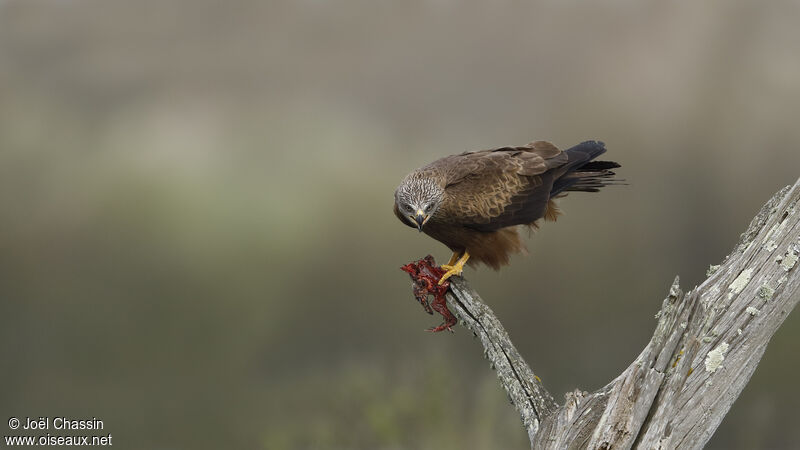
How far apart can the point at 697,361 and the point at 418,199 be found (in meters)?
1.29

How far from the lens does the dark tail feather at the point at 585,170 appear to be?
3393 millimetres

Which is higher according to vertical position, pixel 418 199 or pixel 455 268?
pixel 418 199

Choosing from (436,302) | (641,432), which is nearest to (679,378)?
(641,432)

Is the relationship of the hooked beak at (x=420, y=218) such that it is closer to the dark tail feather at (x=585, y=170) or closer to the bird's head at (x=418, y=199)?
the bird's head at (x=418, y=199)

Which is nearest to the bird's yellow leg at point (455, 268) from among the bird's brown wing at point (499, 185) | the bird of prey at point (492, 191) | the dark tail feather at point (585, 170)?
the bird of prey at point (492, 191)

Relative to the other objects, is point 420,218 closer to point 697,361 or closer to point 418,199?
point 418,199

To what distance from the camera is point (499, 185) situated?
3.26 meters

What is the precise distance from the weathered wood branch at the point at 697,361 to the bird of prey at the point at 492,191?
92cm

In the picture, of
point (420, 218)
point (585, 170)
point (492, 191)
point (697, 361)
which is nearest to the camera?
point (697, 361)

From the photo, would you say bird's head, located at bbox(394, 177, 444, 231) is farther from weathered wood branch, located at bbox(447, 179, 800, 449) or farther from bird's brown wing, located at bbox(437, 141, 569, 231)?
weathered wood branch, located at bbox(447, 179, 800, 449)

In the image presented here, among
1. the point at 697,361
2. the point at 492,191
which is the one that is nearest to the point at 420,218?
the point at 492,191

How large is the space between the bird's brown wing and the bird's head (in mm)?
96

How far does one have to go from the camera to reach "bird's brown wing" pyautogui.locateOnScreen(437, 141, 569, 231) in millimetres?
3178

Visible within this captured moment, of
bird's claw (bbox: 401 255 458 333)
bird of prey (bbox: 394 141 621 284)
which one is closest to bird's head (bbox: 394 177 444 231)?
bird of prey (bbox: 394 141 621 284)
